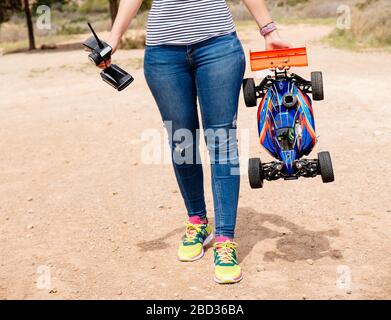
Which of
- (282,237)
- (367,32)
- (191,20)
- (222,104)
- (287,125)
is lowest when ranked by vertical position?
(367,32)

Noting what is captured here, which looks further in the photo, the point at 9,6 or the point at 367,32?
the point at 9,6

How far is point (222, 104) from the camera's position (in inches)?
135

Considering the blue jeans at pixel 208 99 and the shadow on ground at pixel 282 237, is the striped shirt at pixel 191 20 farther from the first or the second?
the shadow on ground at pixel 282 237

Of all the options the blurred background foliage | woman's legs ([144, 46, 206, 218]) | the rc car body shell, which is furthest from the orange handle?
the blurred background foliage

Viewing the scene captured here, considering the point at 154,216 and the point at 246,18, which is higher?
the point at 154,216

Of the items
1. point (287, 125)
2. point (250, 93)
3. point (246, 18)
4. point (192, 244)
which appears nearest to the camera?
point (287, 125)

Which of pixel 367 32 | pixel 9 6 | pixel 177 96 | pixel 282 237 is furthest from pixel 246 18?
pixel 177 96

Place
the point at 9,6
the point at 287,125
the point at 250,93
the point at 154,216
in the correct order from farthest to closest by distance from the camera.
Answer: the point at 9,6, the point at 154,216, the point at 250,93, the point at 287,125

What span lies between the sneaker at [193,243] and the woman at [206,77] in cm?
25

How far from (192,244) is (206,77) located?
3.35 ft

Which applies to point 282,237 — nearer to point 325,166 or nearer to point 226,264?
point 226,264

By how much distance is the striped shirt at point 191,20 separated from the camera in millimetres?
3369

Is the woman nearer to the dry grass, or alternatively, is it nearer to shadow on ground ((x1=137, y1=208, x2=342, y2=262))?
shadow on ground ((x1=137, y1=208, x2=342, y2=262))

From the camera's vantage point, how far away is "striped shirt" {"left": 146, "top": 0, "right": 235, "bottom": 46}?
3369mm
